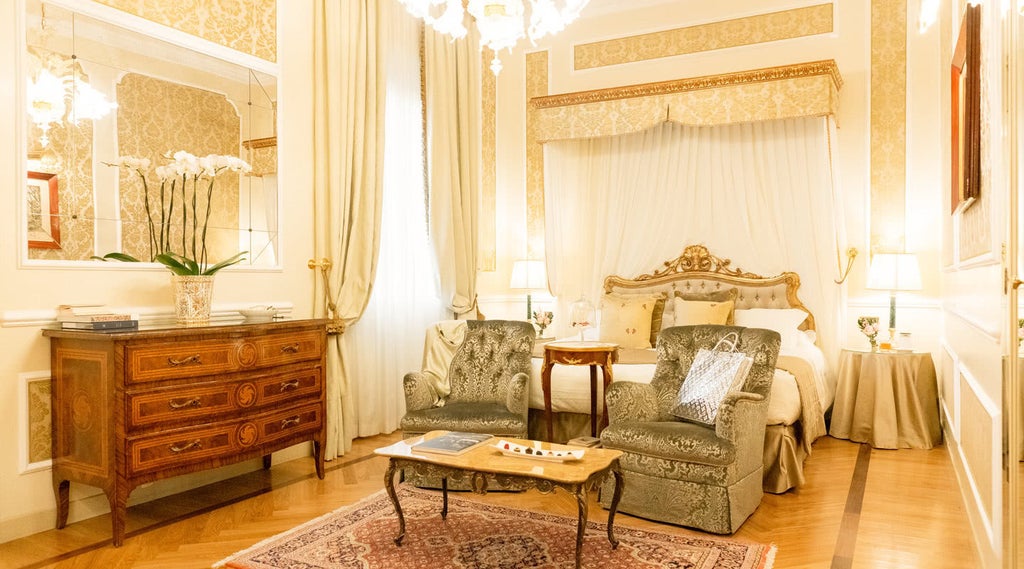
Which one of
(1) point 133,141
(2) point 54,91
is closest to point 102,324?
Result: (1) point 133,141

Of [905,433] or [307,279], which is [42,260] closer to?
[307,279]

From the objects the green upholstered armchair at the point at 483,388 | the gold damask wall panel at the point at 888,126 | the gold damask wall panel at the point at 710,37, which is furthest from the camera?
the gold damask wall panel at the point at 710,37

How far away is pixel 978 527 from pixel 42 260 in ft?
13.7

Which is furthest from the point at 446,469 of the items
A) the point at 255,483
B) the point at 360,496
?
the point at 255,483

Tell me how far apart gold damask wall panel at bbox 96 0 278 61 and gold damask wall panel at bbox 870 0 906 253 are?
171 inches

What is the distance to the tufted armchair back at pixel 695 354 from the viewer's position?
3.48m

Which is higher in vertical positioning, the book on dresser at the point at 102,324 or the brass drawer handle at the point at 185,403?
the book on dresser at the point at 102,324

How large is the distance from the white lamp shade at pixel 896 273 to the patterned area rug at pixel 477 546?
109 inches

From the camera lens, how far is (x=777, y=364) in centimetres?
422

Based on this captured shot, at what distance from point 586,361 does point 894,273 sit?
8.29 feet

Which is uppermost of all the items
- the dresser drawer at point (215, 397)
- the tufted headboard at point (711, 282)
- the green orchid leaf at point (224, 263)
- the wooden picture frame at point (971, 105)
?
the wooden picture frame at point (971, 105)

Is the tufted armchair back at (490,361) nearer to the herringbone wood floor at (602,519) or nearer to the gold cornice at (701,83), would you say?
the herringbone wood floor at (602,519)

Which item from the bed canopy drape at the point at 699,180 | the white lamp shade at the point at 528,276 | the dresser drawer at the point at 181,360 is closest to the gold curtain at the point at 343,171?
the dresser drawer at the point at 181,360

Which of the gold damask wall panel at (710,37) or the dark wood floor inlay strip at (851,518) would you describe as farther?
the gold damask wall panel at (710,37)
